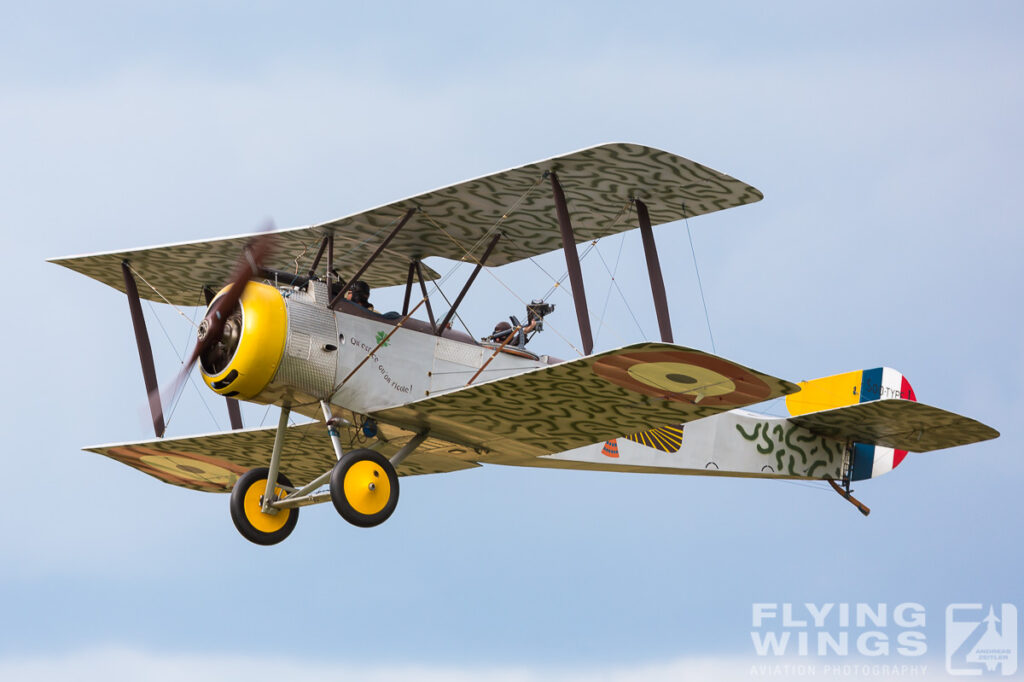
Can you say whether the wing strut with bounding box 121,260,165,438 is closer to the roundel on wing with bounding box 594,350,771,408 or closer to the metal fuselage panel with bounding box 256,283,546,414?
the metal fuselage panel with bounding box 256,283,546,414

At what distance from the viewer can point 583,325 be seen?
1362 centimetres

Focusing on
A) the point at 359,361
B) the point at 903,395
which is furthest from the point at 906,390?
the point at 359,361

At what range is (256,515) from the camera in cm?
1521

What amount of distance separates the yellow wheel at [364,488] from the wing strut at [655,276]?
9.38ft

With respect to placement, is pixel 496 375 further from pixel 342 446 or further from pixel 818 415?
pixel 818 415

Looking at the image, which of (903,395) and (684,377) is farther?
(903,395)

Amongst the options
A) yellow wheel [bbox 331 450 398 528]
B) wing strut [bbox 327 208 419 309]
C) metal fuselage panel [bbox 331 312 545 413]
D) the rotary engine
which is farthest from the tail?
the rotary engine

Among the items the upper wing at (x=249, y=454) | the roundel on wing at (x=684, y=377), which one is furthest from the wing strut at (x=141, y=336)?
the roundel on wing at (x=684, y=377)

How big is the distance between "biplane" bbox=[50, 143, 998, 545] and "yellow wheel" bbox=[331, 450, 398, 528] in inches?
0.6

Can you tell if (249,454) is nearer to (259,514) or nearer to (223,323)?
(259,514)

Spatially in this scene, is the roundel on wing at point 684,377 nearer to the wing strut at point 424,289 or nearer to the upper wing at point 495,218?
the upper wing at point 495,218

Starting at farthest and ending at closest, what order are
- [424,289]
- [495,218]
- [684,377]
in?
[424,289], [495,218], [684,377]

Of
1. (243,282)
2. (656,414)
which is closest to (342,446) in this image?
(243,282)

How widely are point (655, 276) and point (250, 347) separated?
380 cm
